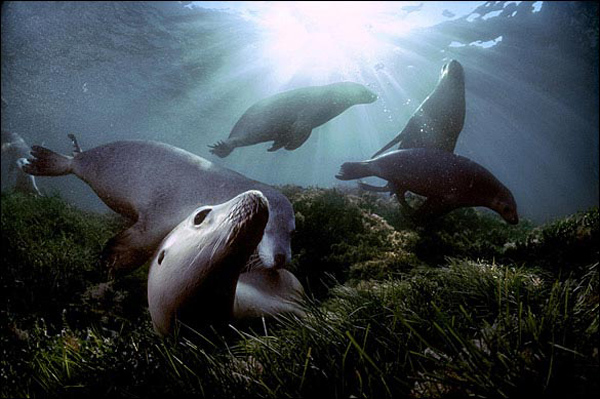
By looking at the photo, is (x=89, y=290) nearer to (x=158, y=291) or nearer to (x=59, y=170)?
(x=59, y=170)

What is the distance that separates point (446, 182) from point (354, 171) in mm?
1590

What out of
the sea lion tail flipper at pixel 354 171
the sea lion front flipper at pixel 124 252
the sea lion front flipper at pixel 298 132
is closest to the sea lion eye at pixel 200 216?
the sea lion front flipper at pixel 124 252

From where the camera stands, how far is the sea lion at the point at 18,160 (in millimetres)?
9594

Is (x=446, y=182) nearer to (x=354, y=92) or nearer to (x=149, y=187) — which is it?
(x=354, y=92)

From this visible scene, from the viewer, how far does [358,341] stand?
128cm

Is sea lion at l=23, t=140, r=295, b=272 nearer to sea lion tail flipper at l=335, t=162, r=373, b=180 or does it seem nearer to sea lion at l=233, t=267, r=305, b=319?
sea lion at l=233, t=267, r=305, b=319

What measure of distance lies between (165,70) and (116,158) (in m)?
27.2

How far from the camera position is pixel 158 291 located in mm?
1844

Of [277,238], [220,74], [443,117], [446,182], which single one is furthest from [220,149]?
[220,74]

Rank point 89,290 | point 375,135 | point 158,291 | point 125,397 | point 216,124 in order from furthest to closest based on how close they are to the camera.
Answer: point 375,135 < point 216,124 < point 89,290 < point 158,291 < point 125,397

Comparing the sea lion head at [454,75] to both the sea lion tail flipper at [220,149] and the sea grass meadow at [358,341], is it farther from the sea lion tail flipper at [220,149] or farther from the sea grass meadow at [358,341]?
the sea lion tail flipper at [220,149]

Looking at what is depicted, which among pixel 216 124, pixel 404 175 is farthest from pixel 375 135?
pixel 404 175

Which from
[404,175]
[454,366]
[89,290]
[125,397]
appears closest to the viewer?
[454,366]

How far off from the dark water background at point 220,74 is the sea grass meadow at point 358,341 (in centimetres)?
976
